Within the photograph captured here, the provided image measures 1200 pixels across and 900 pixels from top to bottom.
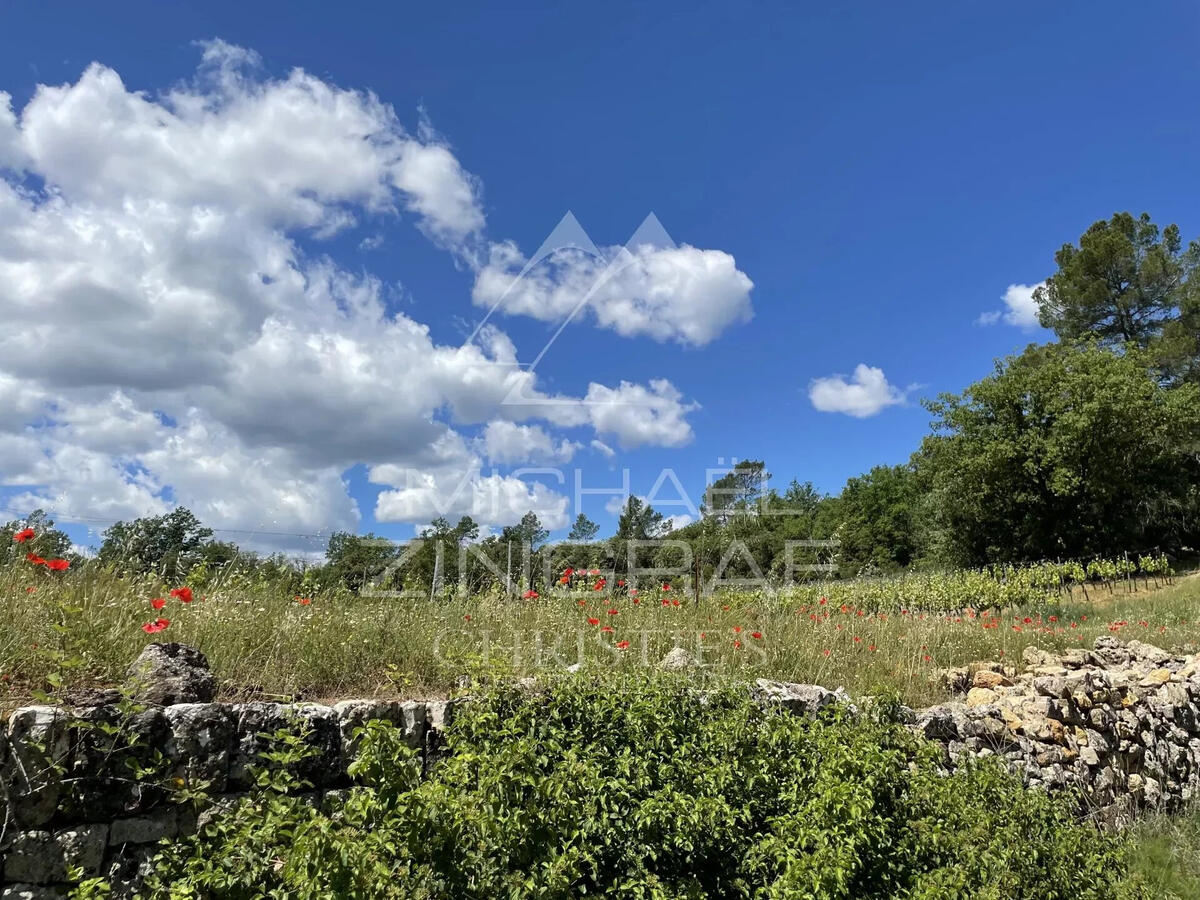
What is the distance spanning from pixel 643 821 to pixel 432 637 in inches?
80.3

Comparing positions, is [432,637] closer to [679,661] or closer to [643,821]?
[679,661]

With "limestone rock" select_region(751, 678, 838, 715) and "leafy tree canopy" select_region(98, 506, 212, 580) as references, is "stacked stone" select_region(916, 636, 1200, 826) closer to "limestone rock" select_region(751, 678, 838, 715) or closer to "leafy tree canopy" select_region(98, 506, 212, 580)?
"limestone rock" select_region(751, 678, 838, 715)

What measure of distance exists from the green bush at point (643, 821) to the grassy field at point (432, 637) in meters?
0.61

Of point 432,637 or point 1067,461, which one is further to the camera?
point 1067,461

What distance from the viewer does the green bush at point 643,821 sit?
2.31m

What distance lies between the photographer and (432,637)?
413 centimetres

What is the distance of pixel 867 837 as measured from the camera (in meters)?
2.70

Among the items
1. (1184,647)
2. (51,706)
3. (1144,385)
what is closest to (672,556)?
(1184,647)

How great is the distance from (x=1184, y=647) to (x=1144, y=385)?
64.3 feet

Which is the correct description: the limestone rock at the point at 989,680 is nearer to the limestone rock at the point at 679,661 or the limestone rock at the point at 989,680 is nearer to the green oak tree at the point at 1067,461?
the limestone rock at the point at 679,661

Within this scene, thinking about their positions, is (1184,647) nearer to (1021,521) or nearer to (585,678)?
Answer: (585,678)

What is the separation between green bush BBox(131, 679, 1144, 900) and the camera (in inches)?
91.1

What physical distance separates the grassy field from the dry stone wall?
0.90 ft

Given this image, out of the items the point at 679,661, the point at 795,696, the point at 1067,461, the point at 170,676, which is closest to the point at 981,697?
the point at 795,696
